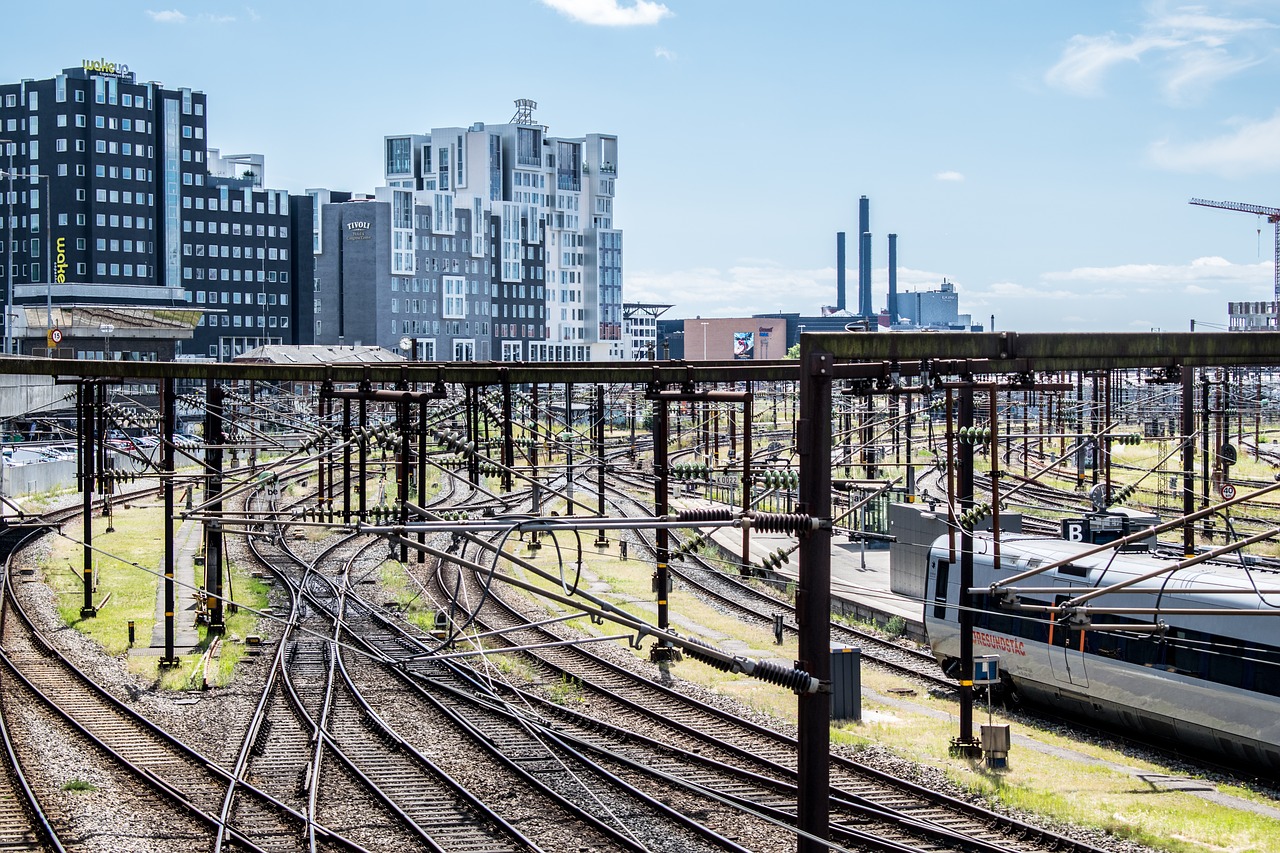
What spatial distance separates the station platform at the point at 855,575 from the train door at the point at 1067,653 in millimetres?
2504

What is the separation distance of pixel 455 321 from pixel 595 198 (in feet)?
93.2

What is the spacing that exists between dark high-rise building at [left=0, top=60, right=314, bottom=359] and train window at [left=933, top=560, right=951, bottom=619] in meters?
89.8

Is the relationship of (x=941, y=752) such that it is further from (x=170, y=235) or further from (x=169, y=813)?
(x=170, y=235)

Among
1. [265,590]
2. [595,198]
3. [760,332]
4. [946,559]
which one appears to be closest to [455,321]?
[595,198]

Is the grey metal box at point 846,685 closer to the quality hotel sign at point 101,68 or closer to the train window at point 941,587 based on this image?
the train window at point 941,587

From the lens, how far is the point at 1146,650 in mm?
17859

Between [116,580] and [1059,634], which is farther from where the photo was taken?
[116,580]

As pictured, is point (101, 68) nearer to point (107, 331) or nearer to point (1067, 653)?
point (107, 331)

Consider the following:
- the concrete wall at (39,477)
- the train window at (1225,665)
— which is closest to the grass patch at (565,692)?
the train window at (1225,665)

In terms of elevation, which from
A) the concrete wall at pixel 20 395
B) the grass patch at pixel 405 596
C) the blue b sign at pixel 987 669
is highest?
the concrete wall at pixel 20 395

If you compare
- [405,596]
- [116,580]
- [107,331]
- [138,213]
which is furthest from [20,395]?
[138,213]

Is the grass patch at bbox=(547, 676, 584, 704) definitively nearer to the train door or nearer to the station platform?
the station platform

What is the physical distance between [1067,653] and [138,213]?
10339 cm

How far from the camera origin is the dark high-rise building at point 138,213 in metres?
104
